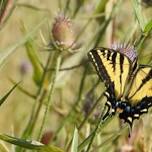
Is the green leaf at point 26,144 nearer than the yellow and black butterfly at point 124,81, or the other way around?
the green leaf at point 26,144

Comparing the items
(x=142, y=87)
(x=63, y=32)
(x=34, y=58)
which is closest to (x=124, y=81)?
(x=142, y=87)

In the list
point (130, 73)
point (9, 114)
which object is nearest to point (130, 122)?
point (130, 73)

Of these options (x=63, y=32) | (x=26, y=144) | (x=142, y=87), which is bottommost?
(x=26, y=144)

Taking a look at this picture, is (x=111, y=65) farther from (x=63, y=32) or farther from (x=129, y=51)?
(x=63, y=32)

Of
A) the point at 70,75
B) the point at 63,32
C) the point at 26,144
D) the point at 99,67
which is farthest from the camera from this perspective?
the point at 70,75

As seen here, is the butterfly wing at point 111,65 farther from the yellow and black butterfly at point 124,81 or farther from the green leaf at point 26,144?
the green leaf at point 26,144

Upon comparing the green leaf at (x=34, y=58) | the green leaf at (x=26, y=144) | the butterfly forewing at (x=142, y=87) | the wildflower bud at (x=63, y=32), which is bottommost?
the green leaf at (x=26, y=144)

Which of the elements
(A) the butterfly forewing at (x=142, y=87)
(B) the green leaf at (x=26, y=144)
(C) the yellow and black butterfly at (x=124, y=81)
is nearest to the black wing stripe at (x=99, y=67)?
(C) the yellow and black butterfly at (x=124, y=81)
